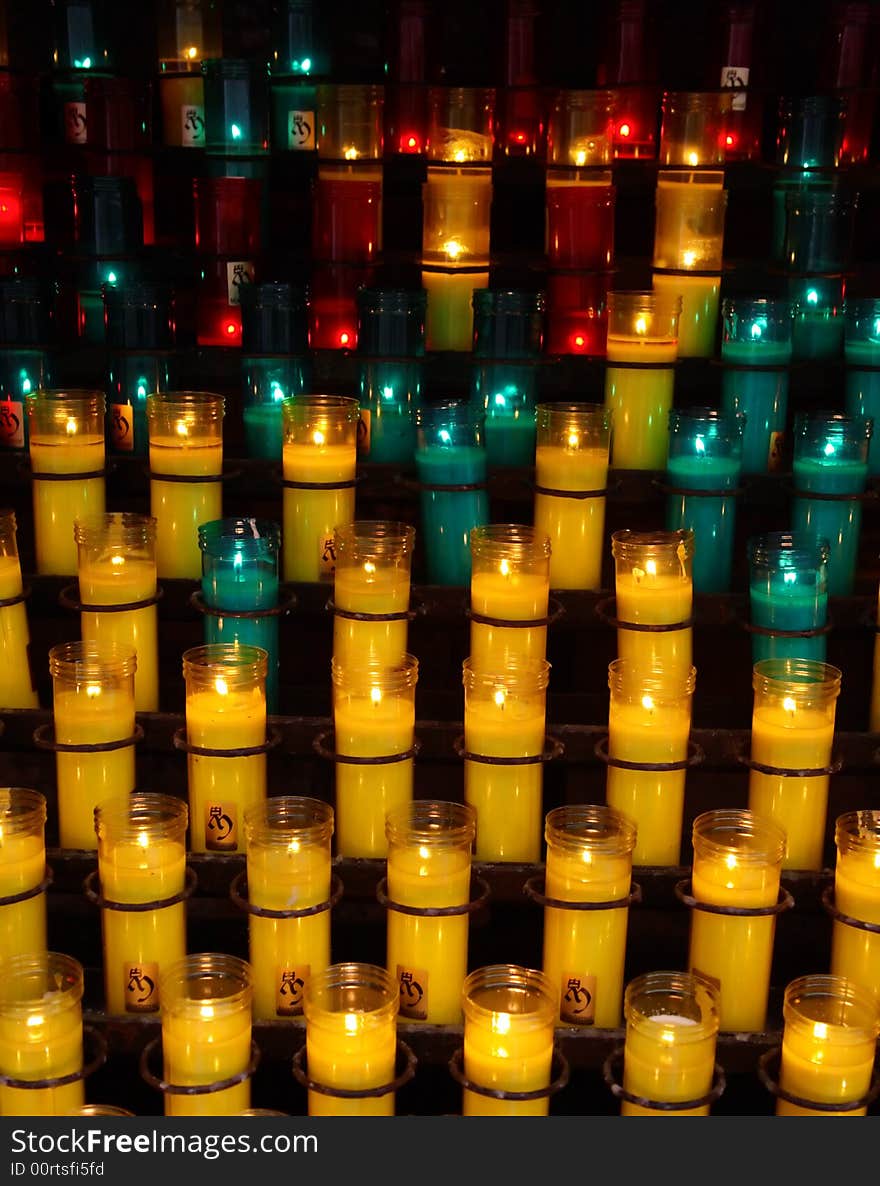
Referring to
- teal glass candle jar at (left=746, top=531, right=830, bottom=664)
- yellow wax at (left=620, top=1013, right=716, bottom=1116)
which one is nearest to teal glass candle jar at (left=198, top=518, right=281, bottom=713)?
teal glass candle jar at (left=746, top=531, right=830, bottom=664)

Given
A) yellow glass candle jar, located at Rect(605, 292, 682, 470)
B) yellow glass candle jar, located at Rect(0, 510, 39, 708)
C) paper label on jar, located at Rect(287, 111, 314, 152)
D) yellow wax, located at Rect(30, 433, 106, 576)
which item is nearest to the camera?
yellow glass candle jar, located at Rect(0, 510, 39, 708)

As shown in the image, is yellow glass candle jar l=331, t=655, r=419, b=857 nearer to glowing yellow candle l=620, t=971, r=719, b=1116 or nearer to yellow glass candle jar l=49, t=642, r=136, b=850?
yellow glass candle jar l=49, t=642, r=136, b=850

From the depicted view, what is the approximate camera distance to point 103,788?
2.77m

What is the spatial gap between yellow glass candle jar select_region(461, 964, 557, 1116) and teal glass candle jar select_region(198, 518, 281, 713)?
2.22 feet

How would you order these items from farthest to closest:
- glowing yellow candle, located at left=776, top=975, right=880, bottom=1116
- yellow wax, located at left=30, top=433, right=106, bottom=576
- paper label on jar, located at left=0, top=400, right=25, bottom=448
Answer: paper label on jar, located at left=0, top=400, right=25, bottom=448
yellow wax, located at left=30, top=433, right=106, bottom=576
glowing yellow candle, located at left=776, top=975, right=880, bottom=1116

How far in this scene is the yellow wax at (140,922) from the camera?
101 inches

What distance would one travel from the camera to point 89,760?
2750mm

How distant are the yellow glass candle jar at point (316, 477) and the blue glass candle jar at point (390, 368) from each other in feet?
0.51

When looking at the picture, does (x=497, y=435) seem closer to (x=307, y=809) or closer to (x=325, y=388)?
(x=325, y=388)

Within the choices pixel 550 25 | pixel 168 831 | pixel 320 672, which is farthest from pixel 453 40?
pixel 168 831

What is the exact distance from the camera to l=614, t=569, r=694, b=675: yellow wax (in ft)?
9.19

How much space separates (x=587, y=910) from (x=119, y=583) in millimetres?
887

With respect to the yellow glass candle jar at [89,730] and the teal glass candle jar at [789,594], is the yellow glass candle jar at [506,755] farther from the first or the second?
the yellow glass candle jar at [89,730]

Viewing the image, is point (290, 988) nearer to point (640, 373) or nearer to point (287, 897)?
point (287, 897)
